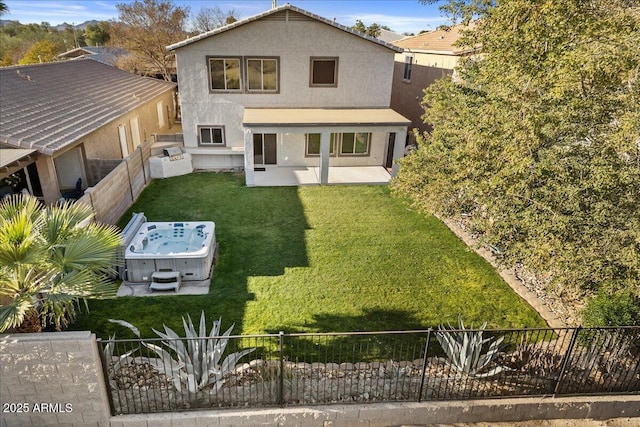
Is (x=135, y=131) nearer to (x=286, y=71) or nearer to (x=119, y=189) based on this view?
(x=119, y=189)

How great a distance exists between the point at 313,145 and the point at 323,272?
35.6 ft

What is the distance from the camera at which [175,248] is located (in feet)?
38.7

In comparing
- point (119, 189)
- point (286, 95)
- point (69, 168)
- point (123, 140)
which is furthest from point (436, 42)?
point (69, 168)

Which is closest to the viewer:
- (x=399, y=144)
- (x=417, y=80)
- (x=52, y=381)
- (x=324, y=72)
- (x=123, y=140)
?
(x=52, y=381)

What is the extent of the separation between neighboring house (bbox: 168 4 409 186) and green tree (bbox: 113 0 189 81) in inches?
771

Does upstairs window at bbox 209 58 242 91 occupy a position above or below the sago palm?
above

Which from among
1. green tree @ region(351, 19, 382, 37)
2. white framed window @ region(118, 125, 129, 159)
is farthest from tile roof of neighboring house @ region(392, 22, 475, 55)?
green tree @ region(351, 19, 382, 37)

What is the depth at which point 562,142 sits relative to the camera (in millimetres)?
7383

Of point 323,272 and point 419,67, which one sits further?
point 419,67

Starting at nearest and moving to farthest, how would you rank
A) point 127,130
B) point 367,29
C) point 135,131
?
point 127,130 → point 135,131 → point 367,29

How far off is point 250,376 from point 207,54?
635 inches

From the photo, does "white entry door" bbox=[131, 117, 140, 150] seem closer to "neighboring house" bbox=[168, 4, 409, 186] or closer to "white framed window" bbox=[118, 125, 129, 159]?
"white framed window" bbox=[118, 125, 129, 159]

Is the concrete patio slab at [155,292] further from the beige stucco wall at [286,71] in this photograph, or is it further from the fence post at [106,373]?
the beige stucco wall at [286,71]

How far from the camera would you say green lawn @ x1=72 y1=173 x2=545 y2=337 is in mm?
9469
